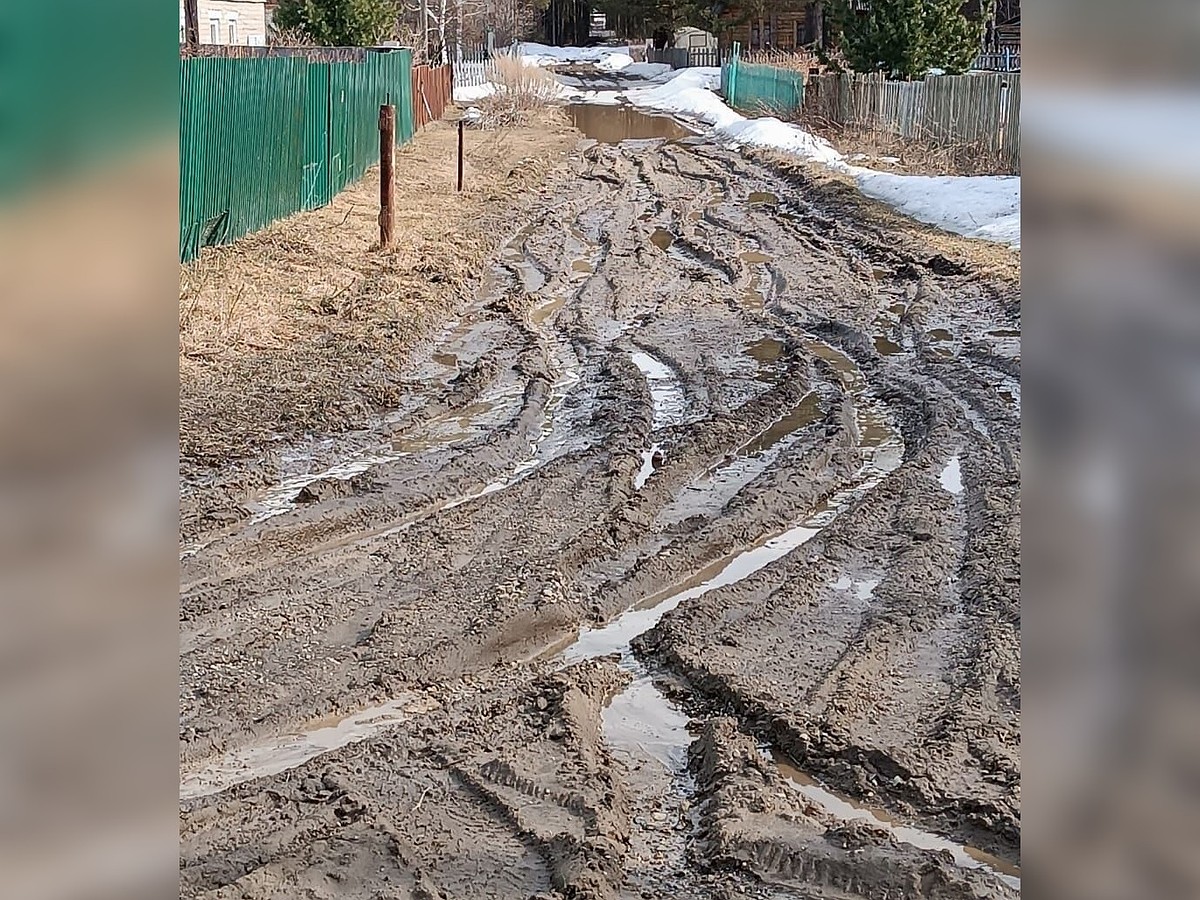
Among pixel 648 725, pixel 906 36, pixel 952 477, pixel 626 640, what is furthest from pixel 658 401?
pixel 906 36

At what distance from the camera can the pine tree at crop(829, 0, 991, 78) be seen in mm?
31031

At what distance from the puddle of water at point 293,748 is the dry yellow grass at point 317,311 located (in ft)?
8.51

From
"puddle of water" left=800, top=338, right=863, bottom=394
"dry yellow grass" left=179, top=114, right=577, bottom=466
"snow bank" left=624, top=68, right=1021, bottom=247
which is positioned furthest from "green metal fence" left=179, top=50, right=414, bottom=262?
"snow bank" left=624, top=68, right=1021, bottom=247

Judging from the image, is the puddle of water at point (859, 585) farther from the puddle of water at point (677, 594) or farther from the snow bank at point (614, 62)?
the snow bank at point (614, 62)

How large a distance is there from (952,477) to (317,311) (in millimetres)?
6292

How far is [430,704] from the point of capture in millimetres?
5457

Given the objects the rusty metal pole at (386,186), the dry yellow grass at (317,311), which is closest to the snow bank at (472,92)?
the dry yellow grass at (317,311)

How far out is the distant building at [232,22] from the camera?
50156mm

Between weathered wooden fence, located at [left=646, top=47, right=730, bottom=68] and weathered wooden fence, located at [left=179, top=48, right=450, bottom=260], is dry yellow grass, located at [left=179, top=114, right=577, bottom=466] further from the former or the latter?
weathered wooden fence, located at [left=646, top=47, right=730, bottom=68]

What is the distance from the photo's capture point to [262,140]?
16594 mm

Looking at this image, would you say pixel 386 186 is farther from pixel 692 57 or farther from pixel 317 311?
pixel 692 57

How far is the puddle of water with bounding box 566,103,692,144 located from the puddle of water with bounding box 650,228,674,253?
1580 cm
